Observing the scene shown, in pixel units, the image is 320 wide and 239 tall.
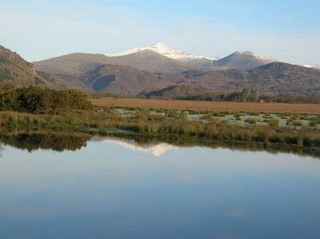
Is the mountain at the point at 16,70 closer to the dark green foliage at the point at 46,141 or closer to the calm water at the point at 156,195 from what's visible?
the dark green foliage at the point at 46,141

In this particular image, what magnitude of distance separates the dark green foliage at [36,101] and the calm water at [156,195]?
48.2 feet

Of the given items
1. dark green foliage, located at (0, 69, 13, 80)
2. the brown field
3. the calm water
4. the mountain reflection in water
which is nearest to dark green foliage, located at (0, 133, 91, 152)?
the mountain reflection in water

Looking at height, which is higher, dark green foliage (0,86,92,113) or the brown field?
dark green foliage (0,86,92,113)

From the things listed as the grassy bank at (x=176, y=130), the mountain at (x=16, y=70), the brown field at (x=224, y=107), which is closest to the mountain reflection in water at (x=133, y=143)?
the grassy bank at (x=176, y=130)

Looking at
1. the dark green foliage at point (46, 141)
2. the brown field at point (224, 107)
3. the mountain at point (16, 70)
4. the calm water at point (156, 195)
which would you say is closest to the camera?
the calm water at point (156, 195)

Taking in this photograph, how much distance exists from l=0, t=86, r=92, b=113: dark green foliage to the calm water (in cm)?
1471

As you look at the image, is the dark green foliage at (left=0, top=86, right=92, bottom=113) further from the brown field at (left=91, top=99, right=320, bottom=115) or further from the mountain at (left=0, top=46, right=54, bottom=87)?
the mountain at (left=0, top=46, right=54, bottom=87)

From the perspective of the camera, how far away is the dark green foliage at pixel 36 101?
31266 millimetres

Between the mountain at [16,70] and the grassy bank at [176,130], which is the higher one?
the mountain at [16,70]

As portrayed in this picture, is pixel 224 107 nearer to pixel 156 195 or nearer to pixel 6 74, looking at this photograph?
pixel 156 195

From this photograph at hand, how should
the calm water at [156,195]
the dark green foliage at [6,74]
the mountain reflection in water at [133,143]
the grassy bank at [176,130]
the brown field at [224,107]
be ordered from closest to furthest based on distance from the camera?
the calm water at [156,195] < the mountain reflection in water at [133,143] < the grassy bank at [176,130] < the brown field at [224,107] < the dark green foliage at [6,74]

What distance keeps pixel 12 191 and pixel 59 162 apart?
162 inches

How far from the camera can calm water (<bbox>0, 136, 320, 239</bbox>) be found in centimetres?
829

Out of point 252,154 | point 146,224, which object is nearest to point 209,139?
point 252,154
